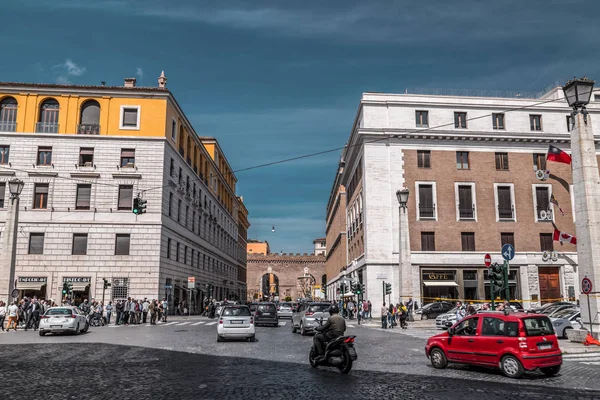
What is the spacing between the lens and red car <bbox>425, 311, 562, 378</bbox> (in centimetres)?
1095

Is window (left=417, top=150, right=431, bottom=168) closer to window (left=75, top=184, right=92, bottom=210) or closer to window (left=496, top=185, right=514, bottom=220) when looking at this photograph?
window (left=496, top=185, right=514, bottom=220)

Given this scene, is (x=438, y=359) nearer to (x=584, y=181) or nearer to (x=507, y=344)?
(x=507, y=344)

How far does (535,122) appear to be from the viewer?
4403cm

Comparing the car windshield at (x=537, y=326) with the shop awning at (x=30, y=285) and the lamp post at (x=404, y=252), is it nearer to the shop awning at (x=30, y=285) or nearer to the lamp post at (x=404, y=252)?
the lamp post at (x=404, y=252)

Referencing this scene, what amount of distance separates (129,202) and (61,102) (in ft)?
29.6

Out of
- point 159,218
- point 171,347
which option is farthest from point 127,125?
point 171,347

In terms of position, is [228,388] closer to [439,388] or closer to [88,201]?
[439,388]

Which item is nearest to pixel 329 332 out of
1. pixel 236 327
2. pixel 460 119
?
pixel 236 327

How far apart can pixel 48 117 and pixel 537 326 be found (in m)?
36.8

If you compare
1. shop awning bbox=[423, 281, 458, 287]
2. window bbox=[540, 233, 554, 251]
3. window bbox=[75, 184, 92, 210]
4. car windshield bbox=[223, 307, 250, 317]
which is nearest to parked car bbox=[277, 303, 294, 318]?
shop awning bbox=[423, 281, 458, 287]

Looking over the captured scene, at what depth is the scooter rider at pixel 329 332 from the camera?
472 inches

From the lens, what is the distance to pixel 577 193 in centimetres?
1834

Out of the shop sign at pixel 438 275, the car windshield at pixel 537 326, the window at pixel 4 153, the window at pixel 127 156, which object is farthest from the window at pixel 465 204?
the window at pixel 4 153

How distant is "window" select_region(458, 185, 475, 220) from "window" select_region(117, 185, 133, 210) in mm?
25764
